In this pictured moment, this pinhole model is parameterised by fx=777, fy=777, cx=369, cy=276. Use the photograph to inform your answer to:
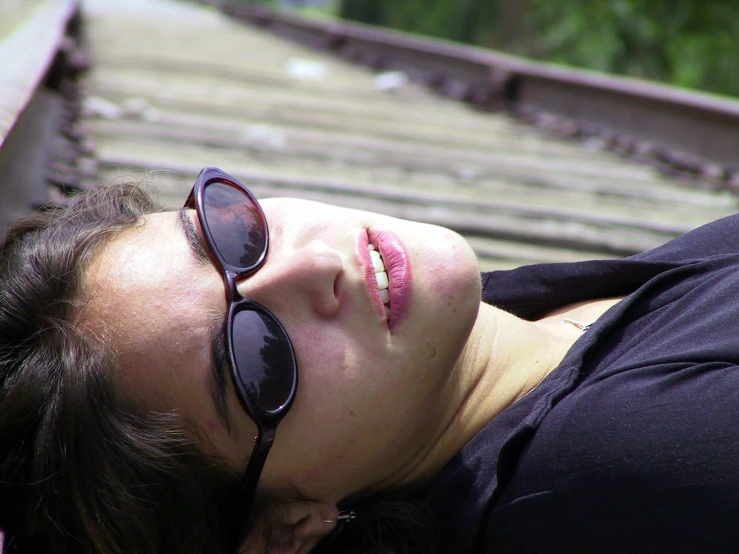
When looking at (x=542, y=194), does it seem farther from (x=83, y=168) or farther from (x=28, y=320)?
(x=28, y=320)

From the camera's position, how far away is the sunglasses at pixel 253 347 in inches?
62.4

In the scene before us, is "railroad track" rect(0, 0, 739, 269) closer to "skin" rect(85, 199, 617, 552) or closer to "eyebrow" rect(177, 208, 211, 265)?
"eyebrow" rect(177, 208, 211, 265)

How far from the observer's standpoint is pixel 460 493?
1.66m

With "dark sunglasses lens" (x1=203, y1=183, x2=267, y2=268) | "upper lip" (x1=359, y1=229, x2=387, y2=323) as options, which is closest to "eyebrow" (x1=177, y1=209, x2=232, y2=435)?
"dark sunglasses lens" (x1=203, y1=183, x2=267, y2=268)

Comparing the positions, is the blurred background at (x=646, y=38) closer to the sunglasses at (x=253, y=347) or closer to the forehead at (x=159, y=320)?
the sunglasses at (x=253, y=347)

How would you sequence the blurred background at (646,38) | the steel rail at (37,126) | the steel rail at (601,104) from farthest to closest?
1. the blurred background at (646,38)
2. the steel rail at (601,104)
3. the steel rail at (37,126)

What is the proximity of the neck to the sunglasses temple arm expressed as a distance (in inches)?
15.0

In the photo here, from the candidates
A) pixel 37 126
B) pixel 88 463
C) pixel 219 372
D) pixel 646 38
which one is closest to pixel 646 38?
pixel 646 38

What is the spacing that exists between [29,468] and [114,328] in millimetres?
348

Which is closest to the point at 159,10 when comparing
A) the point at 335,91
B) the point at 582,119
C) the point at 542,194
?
the point at 335,91

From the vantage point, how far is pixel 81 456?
5.22ft

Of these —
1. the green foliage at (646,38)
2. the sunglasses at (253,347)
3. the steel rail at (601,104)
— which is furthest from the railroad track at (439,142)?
the green foliage at (646,38)

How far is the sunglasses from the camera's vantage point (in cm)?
158

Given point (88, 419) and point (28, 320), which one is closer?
point (88, 419)
